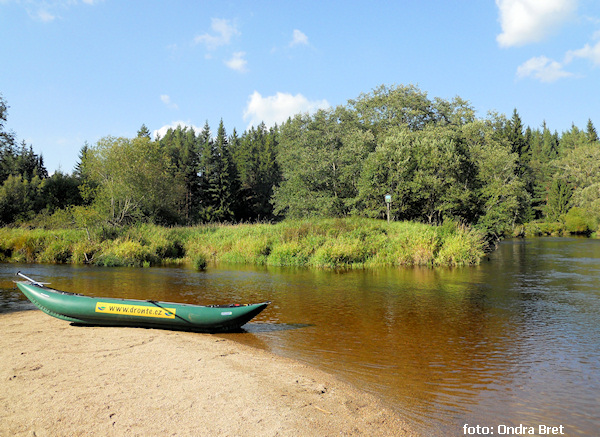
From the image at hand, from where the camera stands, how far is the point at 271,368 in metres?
7.67

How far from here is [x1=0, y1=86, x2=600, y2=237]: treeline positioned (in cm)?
3684

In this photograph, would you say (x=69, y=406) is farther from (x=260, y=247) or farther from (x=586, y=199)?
(x=586, y=199)

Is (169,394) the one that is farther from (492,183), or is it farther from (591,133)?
(591,133)

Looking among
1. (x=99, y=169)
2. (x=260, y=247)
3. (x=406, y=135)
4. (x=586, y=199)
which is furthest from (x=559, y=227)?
(x=99, y=169)

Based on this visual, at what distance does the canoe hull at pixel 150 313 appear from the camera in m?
10.1

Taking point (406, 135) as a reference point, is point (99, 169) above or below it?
below

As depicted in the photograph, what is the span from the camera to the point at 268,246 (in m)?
28.5

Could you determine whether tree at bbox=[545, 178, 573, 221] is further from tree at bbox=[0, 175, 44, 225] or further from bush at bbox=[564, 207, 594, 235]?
tree at bbox=[0, 175, 44, 225]

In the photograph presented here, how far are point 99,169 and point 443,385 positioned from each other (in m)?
38.1

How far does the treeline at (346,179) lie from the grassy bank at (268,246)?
4.55 m

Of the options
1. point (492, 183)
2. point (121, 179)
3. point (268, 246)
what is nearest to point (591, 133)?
point (492, 183)

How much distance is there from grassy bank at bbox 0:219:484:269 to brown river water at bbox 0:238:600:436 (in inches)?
117

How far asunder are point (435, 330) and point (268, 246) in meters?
18.1

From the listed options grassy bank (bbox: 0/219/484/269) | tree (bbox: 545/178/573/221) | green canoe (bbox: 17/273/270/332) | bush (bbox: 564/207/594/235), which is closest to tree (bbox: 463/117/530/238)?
grassy bank (bbox: 0/219/484/269)
